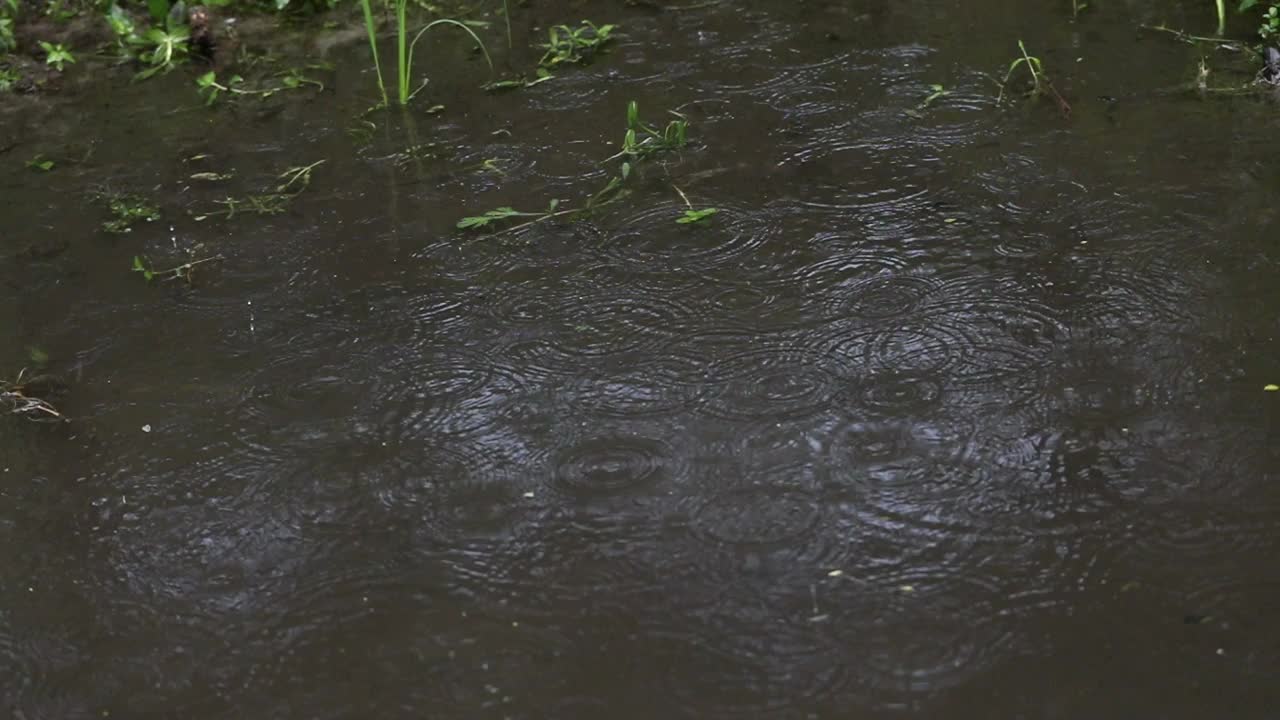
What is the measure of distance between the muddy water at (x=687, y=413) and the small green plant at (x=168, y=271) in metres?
0.05

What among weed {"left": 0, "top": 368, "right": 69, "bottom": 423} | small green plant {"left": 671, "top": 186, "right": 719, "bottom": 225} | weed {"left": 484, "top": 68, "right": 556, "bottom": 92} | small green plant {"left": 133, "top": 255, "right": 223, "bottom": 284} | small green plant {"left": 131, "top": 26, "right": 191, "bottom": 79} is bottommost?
weed {"left": 0, "top": 368, "right": 69, "bottom": 423}

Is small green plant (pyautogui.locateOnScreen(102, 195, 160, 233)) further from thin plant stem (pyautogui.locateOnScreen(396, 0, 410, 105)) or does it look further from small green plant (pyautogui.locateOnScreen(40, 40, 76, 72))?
small green plant (pyautogui.locateOnScreen(40, 40, 76, 72))

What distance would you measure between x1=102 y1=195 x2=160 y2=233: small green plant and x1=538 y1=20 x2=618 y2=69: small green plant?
1.49 metres

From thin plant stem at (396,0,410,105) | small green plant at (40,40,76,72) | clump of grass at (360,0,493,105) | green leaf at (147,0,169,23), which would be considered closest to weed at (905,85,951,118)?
clump of grass at (360,0,493,105)

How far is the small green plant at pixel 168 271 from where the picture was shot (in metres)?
3.65

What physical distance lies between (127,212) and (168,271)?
17.6 inches

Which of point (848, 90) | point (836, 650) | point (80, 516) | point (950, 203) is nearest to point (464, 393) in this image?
point (80, 516)

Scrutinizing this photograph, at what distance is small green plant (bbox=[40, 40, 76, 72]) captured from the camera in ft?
16.3

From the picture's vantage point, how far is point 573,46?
4.63 metres

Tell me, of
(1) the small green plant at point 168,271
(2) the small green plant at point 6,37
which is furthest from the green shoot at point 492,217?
(2) the small green plant at point 6,37

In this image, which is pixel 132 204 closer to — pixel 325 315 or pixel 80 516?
pixel 325 315

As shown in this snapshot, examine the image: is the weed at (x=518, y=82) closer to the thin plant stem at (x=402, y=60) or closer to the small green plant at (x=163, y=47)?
the thin plant stem at (x=402, y=60)

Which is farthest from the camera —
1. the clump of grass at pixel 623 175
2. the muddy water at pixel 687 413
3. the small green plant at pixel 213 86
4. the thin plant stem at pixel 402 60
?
the small green plant at pixel 213 86

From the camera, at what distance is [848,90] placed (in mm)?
4215
